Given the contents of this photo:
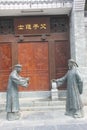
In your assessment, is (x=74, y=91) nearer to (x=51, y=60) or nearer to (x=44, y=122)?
(x=44, y=122)

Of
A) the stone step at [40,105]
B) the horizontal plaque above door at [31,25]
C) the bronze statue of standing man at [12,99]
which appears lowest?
the stone step at [40,105]

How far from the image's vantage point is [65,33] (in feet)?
42.5

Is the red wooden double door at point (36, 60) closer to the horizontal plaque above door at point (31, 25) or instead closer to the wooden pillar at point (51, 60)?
the wooden pillar at point (51, 60)

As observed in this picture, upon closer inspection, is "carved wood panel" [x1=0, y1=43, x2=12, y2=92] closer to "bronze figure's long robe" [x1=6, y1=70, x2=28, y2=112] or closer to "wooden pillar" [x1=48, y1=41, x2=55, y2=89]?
"wooden pillar" [x1=48, y1=41, x2=55, y2=89]

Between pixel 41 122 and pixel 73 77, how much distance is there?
1.67 meters

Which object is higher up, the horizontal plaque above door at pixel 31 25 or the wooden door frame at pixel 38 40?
the horizontal plaque above door at pixel 31 25

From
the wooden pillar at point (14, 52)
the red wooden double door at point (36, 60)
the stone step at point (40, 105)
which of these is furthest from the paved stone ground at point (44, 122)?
the wooden pillar at point (14, 52)

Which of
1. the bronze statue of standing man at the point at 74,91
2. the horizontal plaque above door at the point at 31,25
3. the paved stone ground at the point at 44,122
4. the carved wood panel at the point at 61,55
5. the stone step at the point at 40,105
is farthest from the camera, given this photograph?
the carved wood panel at the point at 61,55

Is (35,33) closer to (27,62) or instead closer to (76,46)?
(27,62)

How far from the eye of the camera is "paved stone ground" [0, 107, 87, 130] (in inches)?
354

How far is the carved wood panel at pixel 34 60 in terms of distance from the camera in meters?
12.9

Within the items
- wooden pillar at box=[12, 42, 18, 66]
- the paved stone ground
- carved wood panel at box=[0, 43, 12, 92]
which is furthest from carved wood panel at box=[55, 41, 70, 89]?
the paved stone ground

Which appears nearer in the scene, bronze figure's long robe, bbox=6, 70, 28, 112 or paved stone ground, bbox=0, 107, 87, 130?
paved stone ground, bbox=0, 107, 87, 130

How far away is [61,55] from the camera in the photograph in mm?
13000
